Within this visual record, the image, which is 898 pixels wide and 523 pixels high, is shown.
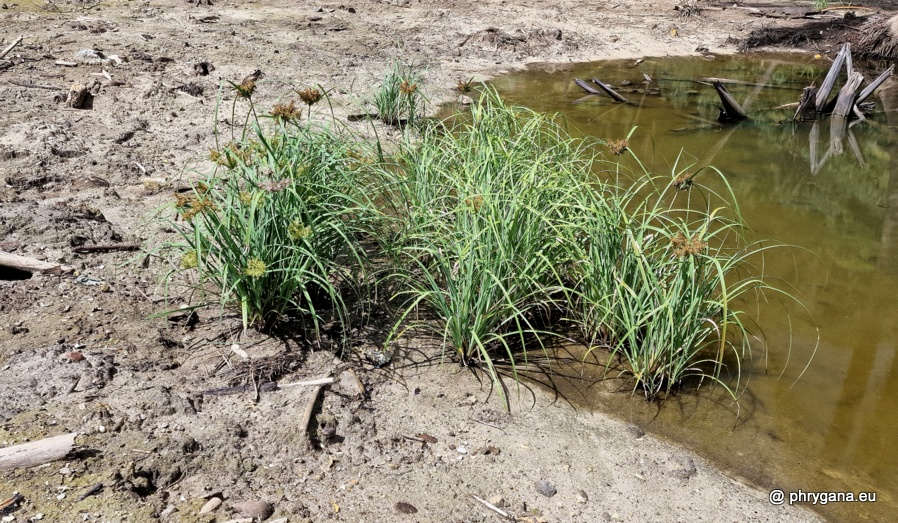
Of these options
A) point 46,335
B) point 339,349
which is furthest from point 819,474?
point 46,335

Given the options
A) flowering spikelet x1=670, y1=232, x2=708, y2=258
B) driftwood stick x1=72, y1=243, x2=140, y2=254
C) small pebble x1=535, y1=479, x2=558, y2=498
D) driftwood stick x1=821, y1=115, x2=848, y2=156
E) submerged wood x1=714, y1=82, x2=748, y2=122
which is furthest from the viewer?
submerged wood x1=714, y1=82, x2=748, y2=122

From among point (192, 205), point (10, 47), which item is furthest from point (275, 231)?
point (10, 47)

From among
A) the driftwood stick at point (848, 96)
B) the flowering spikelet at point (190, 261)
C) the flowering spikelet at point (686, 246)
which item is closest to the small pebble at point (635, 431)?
the flowering spikelet at point (686, 246)

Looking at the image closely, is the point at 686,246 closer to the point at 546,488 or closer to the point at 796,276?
the point at 546,488

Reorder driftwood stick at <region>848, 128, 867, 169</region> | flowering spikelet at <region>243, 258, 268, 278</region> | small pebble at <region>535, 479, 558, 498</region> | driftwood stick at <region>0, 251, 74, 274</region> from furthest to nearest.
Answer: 1. driftwood stick at <region>848, 128, 867, 169</region>
2. driftwood stick at <region>0, 251, 74, 274</region>
3. flowering spikelet at <region>243, 258, 268, 278</region>
4. small pebble at <region>535, 479, 558, 498</region>

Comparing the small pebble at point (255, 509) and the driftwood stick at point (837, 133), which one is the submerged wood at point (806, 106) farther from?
the small pebble at point (255, 509)

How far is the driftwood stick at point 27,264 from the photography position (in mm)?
3570

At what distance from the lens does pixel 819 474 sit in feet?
9.72

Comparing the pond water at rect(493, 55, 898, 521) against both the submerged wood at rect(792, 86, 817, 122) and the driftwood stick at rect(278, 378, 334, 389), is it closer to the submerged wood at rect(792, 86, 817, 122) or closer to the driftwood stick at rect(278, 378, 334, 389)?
the submerged wood at rect(792, 86, 817, 122)

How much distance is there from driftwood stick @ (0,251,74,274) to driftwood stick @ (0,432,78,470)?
1.36m

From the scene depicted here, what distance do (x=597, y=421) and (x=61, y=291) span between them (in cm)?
247

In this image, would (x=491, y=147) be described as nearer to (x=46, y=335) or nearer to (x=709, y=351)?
(x=709, y=351)

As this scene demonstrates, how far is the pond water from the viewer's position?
3090 mm

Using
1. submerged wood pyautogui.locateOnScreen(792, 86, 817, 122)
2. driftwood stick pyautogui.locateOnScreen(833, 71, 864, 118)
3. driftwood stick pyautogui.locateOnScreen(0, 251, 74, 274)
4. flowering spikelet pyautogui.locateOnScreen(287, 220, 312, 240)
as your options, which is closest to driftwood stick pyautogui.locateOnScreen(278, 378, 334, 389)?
flowering spikelet pyautogui.locateOnScreen(287, 220, 312, 240)
